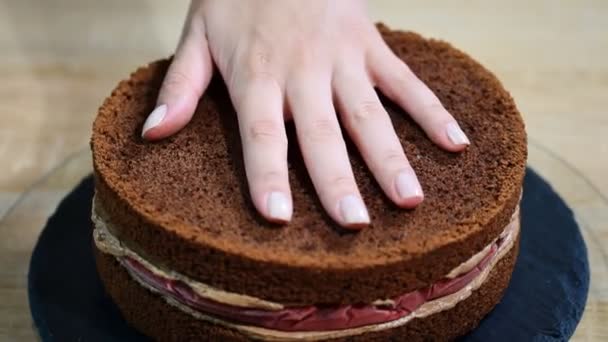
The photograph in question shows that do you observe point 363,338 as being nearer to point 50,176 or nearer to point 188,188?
point 188,188

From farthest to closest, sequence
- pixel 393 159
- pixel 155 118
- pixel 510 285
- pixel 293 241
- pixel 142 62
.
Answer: pixel 142 62
pixel 510 285
pixel 155 118
pixel 393 159
pixel 293 241

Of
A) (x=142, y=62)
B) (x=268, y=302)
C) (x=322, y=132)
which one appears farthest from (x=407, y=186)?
(x=142, y=62)

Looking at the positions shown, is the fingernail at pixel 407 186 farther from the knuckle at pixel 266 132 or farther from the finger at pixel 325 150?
the knuckle at pixel 266 132

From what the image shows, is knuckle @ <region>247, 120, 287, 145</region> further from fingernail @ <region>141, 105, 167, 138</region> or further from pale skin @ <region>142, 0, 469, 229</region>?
fingernail @ <region>141, 105, 167, 138</region>

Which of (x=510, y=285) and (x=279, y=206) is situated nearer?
(x=279, y=206)

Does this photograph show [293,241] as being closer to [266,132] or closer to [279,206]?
[279,206]

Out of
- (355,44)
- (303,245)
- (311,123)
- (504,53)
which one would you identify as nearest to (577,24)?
(504,53)
